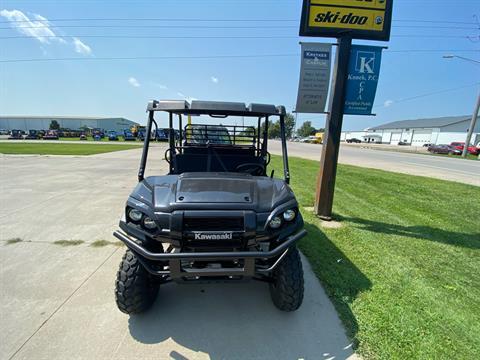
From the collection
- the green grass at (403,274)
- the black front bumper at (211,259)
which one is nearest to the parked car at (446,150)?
the green grass at (403,274)

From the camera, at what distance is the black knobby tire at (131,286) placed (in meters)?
2.16

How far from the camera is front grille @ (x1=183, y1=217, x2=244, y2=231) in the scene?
6.45 feet

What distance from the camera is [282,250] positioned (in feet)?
6.49

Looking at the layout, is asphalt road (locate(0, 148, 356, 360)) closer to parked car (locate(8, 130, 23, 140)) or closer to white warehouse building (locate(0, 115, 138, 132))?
parked car (locate(8, 130, 23, 140))

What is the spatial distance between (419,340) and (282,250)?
1.37 meters

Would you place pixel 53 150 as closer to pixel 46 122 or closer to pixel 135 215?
pixel 135 215

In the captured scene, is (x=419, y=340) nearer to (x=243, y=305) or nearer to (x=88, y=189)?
(x=243, y=305)

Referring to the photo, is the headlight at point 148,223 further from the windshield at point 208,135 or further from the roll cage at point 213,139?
the windshield at point 208,135

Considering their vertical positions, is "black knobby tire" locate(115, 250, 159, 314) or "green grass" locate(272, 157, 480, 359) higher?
"black knobby tire" locate(115, 250, 159, 314)

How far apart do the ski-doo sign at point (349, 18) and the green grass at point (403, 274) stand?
133 inches

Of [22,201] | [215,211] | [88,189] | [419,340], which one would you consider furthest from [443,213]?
[22,201]

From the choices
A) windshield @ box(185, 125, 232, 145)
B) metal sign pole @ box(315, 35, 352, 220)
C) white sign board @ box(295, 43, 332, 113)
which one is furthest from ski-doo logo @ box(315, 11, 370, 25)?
windshield @ box(185, 125, 232, 145)

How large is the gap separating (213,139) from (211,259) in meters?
2.16

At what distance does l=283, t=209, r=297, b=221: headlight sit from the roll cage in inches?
29.9
